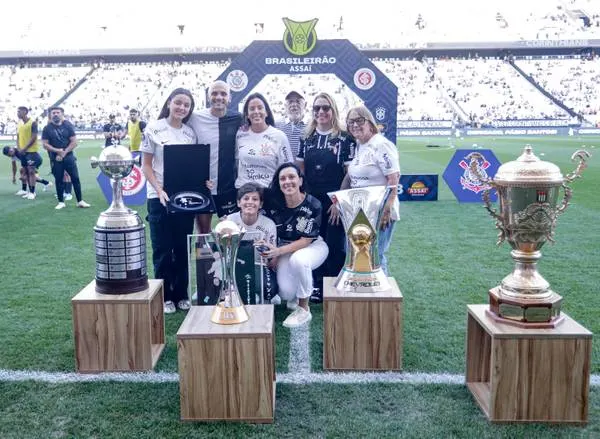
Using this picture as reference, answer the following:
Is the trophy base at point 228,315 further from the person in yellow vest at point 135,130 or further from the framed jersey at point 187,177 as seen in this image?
the person in yellow vest at point 135,130

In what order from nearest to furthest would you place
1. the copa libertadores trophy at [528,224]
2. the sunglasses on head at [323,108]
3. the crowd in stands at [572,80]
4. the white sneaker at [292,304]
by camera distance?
the copa libertadores trophy at [528,224] < the sunglasses on head at [323,108] < the white sneaker at [292,304] < the crowd in stands at [572,80]

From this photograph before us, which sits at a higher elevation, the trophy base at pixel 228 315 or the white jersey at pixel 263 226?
the white jersey at pixel 263 226

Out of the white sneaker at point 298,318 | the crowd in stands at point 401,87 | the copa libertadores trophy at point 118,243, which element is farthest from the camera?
the crowd in stands at point 401,87

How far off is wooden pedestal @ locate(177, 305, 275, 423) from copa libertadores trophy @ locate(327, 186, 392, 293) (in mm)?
737

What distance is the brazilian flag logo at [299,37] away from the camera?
37.2 feet

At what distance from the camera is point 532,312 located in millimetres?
2627

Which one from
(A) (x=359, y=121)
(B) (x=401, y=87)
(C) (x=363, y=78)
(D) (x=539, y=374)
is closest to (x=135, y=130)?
(C) (x=363, y=78)

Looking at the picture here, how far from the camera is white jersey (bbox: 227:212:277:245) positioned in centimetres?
395

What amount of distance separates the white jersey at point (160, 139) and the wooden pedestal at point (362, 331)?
4.76 feet

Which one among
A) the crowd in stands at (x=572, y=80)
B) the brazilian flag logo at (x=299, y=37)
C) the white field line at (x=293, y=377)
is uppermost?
the crowd in stands at (x=572, y=80)

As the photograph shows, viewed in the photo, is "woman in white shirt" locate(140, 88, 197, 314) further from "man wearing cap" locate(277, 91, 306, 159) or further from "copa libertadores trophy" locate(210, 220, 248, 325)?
"copa libertadores trophy" locate(210, 220, 248, 325)

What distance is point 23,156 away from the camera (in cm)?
990

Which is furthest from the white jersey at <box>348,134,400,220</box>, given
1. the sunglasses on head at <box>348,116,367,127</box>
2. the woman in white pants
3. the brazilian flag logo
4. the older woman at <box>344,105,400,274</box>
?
the brazilian flag logo

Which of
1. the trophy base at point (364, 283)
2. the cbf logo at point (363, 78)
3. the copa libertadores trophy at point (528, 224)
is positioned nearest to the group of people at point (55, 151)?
the cbf logo at point (363, 78)
